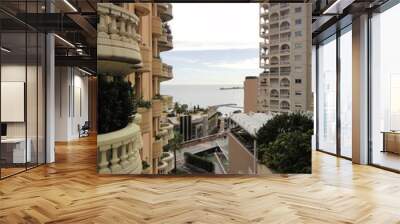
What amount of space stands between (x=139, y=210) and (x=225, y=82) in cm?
269

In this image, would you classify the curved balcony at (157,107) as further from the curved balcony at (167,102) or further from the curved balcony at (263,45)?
the curved balcony at (263,45)

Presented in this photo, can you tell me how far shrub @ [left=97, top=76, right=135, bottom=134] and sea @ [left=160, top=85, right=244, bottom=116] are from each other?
21.5 inches

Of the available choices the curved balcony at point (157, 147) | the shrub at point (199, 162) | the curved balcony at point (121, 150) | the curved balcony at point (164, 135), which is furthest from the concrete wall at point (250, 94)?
the curved balcony at point (121, 150)

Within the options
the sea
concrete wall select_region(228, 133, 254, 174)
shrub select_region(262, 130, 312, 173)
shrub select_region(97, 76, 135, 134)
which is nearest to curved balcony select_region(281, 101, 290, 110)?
shrub select_region(262, 130, 312, 173)

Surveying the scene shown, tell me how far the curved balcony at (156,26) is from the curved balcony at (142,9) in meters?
0.14

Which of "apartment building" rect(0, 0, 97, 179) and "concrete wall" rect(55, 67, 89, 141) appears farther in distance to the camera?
"concrete wall" rect(55, 67, 89, 141)

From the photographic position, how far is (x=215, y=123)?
625cm

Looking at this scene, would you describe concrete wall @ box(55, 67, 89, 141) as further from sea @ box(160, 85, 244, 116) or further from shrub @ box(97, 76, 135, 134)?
sea @ box(160, 85, 244, 116)

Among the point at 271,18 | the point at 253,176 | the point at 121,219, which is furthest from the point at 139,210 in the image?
the point at 271,18

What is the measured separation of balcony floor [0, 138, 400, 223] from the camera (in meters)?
4.14

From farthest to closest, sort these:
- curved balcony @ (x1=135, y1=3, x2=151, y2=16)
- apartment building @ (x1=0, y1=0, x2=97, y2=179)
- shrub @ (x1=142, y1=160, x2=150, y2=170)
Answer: apartment building @ (x1=0, y1=0, x2=97, y2=179) < shrub @ (x1=142, y1=160, x2=150, y2=170) < curved balcony @ (x1=135, y1=3, x2=151, y2=16)

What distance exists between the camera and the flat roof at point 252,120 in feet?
20.6

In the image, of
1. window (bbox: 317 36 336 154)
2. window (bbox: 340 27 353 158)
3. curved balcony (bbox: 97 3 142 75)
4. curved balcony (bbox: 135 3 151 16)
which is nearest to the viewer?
curved balcony (bbox: 97 3 142 75)

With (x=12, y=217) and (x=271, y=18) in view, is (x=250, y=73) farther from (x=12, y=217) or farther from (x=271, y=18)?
(x=12, y=217)
